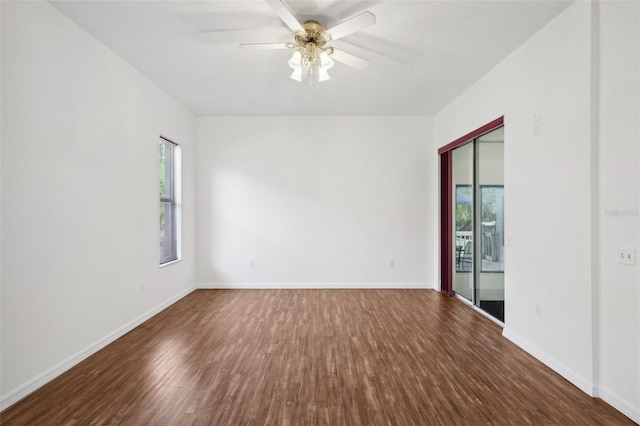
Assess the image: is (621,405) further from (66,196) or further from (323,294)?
(66,196)

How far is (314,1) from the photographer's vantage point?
232 cm

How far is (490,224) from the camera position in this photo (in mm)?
3676

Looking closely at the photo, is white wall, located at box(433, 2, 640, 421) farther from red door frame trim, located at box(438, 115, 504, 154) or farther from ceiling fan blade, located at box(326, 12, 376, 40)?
ceiling fan blade, located at box(326, 12, 376, 40)

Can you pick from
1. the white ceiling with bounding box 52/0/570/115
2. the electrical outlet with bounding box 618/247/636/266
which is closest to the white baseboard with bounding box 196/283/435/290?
the white ceiling with bounding box 52/0/570/115

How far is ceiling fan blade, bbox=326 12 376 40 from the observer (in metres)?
2.09

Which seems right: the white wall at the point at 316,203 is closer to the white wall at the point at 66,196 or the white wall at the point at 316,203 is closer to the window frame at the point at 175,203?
the window frame at the point at 175,203

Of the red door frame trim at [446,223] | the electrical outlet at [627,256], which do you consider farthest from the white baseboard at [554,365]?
the red door frame trim at [446,223]

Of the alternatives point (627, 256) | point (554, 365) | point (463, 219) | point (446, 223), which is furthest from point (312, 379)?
point (446, 223)

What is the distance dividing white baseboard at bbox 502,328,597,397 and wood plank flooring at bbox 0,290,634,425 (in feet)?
0.17

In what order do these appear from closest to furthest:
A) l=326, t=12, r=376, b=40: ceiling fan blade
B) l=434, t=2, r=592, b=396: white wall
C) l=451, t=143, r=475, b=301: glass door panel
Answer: l=326, t=12, r=376, b=40: ceiling fan blade
l=434, t=2, r=592, b=396: white wall
l=451, t=143, r=475, b=301: glass door panel

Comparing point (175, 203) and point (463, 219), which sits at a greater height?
point (175, 203)

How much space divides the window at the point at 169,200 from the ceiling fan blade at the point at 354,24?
117 inches

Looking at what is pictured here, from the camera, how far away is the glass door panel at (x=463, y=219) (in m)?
4.14

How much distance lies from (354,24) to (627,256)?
2.33 meters
